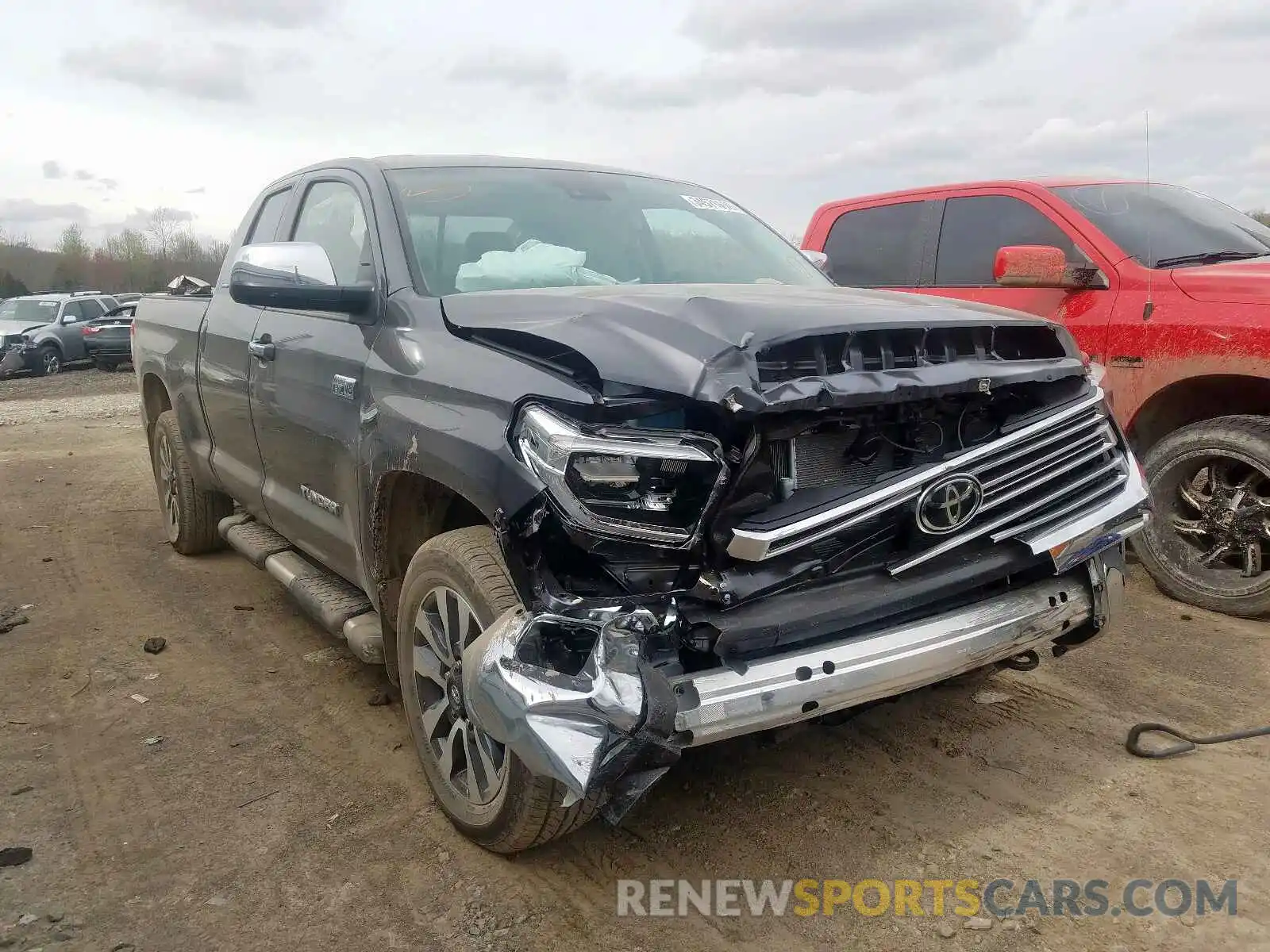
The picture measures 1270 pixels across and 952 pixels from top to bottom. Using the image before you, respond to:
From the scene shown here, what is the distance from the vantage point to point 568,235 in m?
3.45

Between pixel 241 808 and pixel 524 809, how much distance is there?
3.57 feet

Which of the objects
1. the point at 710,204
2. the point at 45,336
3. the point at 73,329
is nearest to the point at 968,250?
the point at 710,204

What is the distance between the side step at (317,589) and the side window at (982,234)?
3.79m

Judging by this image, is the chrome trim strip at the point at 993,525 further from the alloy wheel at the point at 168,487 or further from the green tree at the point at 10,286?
the green tree at the point at 10,286

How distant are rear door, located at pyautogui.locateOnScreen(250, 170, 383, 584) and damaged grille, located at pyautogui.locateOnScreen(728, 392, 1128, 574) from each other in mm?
1535

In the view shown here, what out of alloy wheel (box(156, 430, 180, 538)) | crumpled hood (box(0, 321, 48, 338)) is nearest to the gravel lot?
crumpled hood (box(0, 321, 48, 338))

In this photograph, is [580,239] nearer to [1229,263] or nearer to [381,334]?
[381,334]

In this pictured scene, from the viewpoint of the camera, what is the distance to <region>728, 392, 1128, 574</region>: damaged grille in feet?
7.29

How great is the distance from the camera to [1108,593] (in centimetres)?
282

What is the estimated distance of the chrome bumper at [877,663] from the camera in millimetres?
2139

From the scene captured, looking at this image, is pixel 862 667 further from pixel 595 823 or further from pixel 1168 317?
pixel 1168 317

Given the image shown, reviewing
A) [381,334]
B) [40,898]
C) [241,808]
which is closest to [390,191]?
[381,334]

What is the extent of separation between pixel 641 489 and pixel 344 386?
1.38m

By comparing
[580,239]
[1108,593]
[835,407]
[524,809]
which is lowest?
[524,809]
